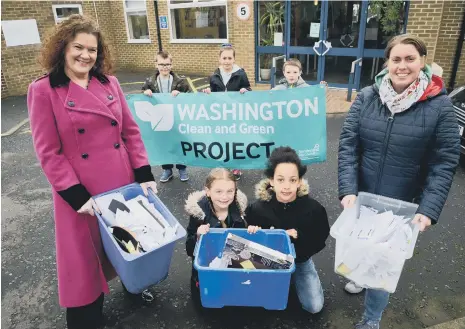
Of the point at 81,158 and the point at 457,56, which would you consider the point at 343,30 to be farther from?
the point at 81,158

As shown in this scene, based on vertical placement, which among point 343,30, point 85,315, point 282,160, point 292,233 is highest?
point 343,30

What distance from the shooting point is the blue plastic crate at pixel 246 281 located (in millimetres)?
2199

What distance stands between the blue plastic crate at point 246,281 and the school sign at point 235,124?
7.19ft

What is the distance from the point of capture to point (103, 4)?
13.7 meters

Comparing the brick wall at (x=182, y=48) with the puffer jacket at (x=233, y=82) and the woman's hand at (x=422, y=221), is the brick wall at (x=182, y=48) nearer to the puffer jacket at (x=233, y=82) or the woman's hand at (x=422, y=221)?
the puffer jacket at (x=233, y=82)

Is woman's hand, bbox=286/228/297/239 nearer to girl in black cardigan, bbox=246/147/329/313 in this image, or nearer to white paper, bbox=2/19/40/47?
girl in black cardigan, bbox=246/147/329/313

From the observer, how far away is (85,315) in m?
2.69

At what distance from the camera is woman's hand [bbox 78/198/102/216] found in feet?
7.65

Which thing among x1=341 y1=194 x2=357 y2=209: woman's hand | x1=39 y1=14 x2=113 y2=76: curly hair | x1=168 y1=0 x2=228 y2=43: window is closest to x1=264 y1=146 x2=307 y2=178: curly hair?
x1=341 y1=194 x2=357 y2=209: woman's hand

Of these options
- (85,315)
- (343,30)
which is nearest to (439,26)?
(343,30)

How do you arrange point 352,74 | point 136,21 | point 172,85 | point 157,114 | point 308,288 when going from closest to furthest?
point 308,288 → point 157,114 → point 172,85 → point 352,74 → point 136,21

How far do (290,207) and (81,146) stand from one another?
1542mm

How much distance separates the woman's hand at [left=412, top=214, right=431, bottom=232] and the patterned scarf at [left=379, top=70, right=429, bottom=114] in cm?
68

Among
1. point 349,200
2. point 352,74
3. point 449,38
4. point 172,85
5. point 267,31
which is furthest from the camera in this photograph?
point 267,31
